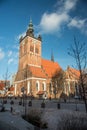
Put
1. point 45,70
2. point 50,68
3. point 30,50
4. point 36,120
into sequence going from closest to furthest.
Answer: point 36,120
point 30,50
point 45,70
point 50,68

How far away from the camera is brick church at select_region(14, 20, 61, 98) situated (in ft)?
180

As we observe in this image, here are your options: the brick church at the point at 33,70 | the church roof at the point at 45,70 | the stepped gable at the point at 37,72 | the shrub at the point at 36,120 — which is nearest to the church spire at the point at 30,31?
the brick church at the point at 33,70

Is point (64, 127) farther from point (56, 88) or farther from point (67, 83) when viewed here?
point (67, 83)

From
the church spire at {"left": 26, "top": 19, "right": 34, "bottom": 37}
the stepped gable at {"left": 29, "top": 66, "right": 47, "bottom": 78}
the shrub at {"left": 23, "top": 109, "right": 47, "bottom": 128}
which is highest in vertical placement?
the church spire at {"left": 26, "top": 19, "right": 34, "bottom": 37}

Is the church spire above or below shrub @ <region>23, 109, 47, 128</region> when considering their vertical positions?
above

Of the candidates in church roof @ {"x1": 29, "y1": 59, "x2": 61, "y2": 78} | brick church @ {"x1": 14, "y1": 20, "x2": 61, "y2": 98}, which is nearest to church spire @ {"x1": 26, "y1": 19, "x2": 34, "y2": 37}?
brick church @ {"x1": 14, "y1": 20, "x2": 61, "y2": 98}

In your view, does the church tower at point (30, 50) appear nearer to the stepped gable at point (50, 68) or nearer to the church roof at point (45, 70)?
the church roof at point (45, 70)

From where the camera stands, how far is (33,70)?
57062 mm

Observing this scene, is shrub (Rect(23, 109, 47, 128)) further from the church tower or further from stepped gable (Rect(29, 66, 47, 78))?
the church tower

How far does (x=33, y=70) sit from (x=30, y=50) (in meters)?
8.99

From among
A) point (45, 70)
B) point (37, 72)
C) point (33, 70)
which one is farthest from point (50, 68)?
point (33, 70)

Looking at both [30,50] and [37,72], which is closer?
[37,72]

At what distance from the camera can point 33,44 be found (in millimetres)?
63281

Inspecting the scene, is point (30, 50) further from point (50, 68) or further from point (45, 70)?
point (50, 68)
